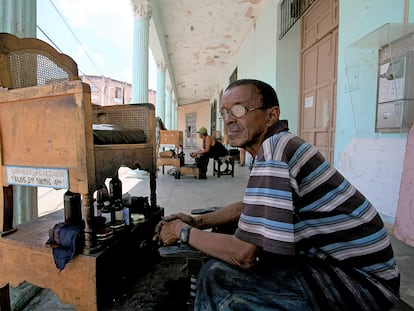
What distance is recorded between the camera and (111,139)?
1479 millimetres

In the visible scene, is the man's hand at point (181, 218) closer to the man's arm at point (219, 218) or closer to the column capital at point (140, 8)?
the man's arm at point (219, 218)

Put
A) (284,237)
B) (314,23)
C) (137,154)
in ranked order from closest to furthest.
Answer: (284,237) < (137,154) < (314,23)

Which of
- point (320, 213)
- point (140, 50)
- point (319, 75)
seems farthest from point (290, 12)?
point (320, 213)

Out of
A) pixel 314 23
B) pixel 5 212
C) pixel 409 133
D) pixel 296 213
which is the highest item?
pixel 314 23

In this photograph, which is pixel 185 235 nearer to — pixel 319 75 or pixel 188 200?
pixel 188 200

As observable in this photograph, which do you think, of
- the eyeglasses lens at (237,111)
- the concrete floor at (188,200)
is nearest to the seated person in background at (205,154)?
the concrete floor at (188,200)

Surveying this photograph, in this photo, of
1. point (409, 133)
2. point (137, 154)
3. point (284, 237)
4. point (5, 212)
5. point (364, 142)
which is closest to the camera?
point (284, 237)

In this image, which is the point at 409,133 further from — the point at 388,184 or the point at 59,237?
the point at 59,237

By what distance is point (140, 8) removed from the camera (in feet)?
19.2

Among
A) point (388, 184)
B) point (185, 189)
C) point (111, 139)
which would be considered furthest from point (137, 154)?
point (185, 189)

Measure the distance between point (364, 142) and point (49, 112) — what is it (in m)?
3.12

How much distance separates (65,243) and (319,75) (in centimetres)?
478

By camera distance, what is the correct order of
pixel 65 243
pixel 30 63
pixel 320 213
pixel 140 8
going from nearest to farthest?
pixel 320 213 → pixel 65 243 → pixel 30 63 → pixel 140 8

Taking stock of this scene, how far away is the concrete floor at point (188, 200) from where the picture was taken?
1551mm
